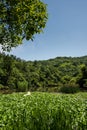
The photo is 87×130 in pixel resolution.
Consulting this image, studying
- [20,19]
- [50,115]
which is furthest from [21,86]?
[50,115]

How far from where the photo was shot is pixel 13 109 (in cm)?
1264

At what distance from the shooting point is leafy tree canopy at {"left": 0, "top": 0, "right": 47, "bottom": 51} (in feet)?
92.6

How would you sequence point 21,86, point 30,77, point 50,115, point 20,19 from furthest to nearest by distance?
point 30,77, point 21,86, point 20,19, point 50,115

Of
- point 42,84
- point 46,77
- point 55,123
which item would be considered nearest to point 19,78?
point 42,84

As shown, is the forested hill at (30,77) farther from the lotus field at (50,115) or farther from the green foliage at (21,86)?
the lotus field at (50,115)

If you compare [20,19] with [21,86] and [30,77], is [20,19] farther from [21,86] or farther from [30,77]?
[30,77]

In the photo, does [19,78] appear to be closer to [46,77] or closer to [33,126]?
[46,77]

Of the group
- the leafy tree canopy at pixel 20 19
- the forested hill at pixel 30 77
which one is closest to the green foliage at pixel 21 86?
the forested hill at pixel 30 77

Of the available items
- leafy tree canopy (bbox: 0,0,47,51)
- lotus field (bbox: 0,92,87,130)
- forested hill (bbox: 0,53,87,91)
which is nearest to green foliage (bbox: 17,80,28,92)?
forested hill (bbox: 0,53,87,91)

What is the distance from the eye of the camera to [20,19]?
94.6 ft

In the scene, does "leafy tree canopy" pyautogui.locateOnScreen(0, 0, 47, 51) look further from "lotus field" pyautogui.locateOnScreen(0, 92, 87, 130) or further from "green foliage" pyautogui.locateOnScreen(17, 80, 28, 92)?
"green foliage" pyautogui.locateOnScreen(17, 80, 28, 92)

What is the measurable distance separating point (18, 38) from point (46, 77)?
138577 millimetres

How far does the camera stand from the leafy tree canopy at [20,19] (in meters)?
28.2

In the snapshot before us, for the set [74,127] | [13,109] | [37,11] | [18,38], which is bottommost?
[74,127]
